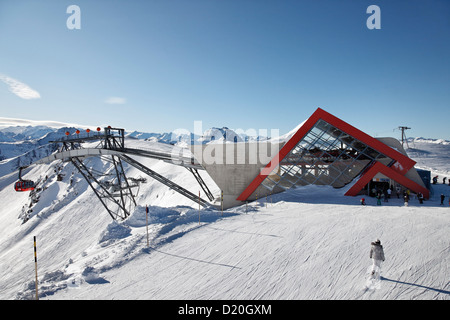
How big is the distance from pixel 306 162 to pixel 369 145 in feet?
17.6

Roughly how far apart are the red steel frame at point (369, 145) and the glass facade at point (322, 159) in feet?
1.95

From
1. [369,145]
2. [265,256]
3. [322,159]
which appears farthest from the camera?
[322,159]

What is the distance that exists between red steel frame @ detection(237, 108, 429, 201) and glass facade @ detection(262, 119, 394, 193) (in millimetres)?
595

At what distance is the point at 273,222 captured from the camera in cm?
1198

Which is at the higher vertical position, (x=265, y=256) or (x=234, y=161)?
(x=234, y=161)

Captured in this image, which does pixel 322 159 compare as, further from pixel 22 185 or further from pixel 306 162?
pixel 22 185

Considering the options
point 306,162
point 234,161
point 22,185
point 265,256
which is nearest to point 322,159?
point 306,162

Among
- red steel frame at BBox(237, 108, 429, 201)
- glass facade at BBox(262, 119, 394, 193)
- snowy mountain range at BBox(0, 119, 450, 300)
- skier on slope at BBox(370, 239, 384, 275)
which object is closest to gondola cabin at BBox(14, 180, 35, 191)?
snowy mountain range at BBox(0, 119, 450, 300)

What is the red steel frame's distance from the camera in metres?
17.3

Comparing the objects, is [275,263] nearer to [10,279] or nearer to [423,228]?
[423,228]

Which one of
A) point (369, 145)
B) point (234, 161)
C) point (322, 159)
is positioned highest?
A: point (369, 145)

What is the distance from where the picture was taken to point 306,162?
20.4 m

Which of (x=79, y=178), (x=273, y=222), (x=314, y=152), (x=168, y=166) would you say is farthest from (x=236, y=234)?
(x=79, y=178)

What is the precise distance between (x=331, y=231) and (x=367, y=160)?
13.3 metres
